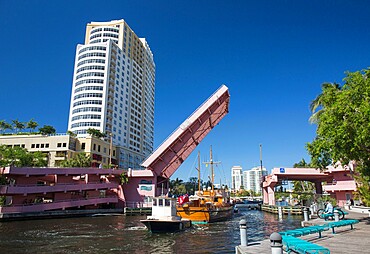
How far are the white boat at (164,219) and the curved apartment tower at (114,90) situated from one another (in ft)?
139

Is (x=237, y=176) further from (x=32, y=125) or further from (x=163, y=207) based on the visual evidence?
(x=163, y=207)

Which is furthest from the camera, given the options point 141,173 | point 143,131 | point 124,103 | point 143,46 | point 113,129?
point 143,46

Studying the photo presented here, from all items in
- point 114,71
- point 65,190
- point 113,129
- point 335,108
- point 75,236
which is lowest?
point 75,236

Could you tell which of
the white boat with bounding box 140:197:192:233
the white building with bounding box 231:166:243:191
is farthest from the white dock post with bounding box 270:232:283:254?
the white building with bounding box 231:166:243:191

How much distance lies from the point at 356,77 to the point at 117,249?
13676 millimetres

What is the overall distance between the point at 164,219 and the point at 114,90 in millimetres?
58508

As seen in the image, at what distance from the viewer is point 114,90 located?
238 feet

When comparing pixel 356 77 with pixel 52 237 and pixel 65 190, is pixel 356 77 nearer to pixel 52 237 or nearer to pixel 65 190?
pixel 52 237

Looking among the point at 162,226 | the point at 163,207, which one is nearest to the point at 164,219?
the point at 162,226

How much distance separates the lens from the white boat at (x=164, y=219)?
18314mm

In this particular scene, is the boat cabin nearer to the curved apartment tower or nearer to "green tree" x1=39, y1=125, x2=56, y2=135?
the curved apartment tower

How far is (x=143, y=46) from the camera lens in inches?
3816

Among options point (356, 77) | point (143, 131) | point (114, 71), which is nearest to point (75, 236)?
point (356, 77)

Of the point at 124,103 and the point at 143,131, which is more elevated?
the point at 124,103
